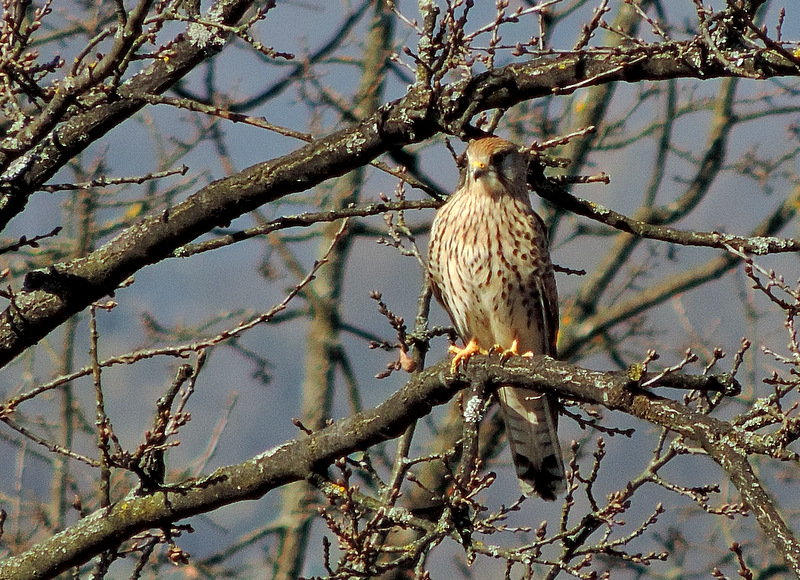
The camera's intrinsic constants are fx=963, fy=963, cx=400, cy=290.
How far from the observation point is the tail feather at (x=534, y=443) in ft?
13.5

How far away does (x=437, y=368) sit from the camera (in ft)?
9.40

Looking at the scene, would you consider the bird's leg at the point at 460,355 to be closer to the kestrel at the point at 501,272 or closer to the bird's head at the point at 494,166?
the kestrel at the point at 501,272

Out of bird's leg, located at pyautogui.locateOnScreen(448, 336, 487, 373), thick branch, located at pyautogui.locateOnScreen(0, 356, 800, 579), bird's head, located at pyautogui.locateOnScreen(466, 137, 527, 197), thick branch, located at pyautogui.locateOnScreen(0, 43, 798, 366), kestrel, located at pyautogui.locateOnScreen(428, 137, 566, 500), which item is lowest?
thick branch, located at pyautogui.locateOnScreen(0, 356, 800, 579)

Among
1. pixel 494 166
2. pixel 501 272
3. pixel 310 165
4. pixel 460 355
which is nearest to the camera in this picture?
pixel 310 165

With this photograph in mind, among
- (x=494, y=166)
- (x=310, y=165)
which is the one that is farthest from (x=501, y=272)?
(x=310, y=165)

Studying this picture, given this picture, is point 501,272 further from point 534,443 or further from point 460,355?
point 460,355


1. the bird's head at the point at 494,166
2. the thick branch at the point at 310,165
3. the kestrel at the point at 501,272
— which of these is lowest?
the thick branch at the point at 310,165

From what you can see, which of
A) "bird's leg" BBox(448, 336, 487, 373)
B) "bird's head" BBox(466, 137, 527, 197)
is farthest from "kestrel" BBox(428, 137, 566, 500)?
"bird's leg" BBox(448, 336, 487, 373)

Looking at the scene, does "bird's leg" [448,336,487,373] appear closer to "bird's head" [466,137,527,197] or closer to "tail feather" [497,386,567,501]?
"tail feather" [497,386,567,501]

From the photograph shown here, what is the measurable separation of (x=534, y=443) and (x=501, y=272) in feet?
2.64

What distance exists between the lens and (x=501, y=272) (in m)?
4.07

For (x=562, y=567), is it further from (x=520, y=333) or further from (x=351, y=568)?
(x=520, y=333)

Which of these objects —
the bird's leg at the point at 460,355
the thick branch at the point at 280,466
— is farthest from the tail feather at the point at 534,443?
the thick branch at the point at 280,466

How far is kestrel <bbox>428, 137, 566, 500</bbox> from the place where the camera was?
4066mm
